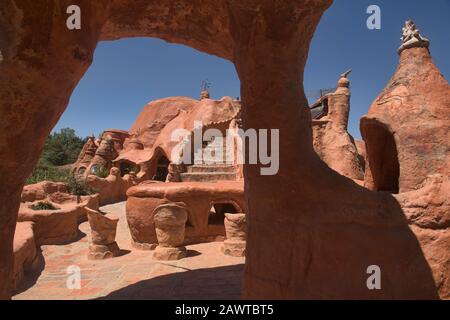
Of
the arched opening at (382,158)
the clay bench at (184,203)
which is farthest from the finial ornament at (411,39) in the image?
the clay bench at (184,203)

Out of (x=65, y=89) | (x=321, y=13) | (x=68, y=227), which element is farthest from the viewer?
(x=68, y=227)

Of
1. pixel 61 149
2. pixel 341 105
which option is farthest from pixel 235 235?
pixel 61 149

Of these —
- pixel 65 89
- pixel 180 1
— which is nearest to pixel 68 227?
pixel 65 89

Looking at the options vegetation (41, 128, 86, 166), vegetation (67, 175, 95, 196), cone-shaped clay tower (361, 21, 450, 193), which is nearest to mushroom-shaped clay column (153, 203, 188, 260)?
cone-shaped clay tower (361, 21, 450, 193)

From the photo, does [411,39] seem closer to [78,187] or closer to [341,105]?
[341,105]

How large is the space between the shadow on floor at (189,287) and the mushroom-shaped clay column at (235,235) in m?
1.06

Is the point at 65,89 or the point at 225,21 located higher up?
the point at 225,21

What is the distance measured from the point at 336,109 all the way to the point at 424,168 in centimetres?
1392

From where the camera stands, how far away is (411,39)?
4.04 m

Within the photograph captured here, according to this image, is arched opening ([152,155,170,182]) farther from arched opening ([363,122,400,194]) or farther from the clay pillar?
arched opening ([363,122,400,194])

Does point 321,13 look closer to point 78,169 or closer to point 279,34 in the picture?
point 279,34

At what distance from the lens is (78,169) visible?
2386cm
